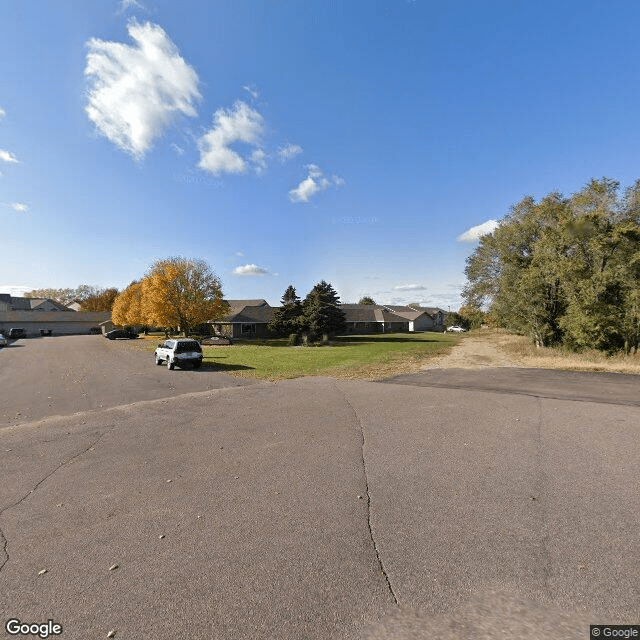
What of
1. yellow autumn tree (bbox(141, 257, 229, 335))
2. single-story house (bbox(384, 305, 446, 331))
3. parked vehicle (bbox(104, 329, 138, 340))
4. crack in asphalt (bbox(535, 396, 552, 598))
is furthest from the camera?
single-story house (bbox(384, 305, 446, 331))

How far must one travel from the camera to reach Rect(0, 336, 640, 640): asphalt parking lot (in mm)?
2818

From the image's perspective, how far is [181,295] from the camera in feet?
136

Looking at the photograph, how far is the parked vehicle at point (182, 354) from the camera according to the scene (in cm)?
1922

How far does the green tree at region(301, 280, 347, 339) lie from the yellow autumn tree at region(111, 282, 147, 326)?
24003mm

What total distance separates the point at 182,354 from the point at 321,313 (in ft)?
76.7

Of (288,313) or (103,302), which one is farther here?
(103,302)

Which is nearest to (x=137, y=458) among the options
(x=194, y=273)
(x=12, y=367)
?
(x=12, y=367)

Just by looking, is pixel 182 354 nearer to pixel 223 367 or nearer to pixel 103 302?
pixel 223 367

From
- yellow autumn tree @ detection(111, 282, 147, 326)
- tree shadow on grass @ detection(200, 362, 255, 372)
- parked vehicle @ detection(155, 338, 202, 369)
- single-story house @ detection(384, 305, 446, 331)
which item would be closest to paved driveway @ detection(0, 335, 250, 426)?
parked vehicle @ detection(155, 338, 202, 369)

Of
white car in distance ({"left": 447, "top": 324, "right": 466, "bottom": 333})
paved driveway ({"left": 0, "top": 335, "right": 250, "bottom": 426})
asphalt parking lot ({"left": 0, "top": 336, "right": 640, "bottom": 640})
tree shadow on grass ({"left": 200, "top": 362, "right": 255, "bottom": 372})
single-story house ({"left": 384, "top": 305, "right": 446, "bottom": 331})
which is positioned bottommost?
paved driveway ({"left": 0, "top": 335, "right": 250, "bottom": 426})

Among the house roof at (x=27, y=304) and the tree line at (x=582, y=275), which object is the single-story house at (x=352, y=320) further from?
the house roof at (x=27, y=304)

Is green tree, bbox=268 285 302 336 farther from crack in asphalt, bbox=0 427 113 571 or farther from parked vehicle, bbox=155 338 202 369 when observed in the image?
crack in asphalt, bbox=0 427 113 571

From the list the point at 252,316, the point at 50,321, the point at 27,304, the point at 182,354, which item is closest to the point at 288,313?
the point at 252,316

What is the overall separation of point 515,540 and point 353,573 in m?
1.95
